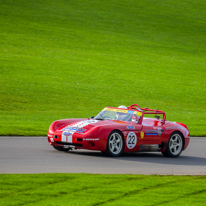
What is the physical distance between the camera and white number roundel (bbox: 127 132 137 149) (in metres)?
12.2

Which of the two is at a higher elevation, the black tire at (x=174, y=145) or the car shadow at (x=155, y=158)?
the black tire at (x=174, y=145)

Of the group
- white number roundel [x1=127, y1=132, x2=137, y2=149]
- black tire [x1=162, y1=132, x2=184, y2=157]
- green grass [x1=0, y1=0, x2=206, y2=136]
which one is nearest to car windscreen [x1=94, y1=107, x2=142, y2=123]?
white number roundel [x1=127, y1=132, x2=137, y2=149]

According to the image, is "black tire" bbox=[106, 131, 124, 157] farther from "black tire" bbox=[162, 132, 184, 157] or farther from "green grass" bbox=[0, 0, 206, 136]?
"green grass" bbox=[0, 0, 206, 136]

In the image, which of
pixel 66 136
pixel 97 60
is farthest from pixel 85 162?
pixel 97 60

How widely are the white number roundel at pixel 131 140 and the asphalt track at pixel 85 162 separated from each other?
1.05 feet

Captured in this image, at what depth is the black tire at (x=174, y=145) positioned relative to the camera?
13.1 m

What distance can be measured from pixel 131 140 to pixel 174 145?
1684mm

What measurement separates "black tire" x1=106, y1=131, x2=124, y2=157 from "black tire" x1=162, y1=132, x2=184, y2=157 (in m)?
1.68

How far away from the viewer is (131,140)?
40.1ft

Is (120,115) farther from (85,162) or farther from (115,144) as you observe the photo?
(85,162)

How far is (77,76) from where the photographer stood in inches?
1481

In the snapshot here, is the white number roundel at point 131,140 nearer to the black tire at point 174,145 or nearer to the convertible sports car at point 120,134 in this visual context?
the convertible sports car at point 120,134

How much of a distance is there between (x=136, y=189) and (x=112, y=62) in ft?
120

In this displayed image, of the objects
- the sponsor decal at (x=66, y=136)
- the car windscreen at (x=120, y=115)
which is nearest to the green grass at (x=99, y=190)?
the sponsor decal at (x=66, y=136)
